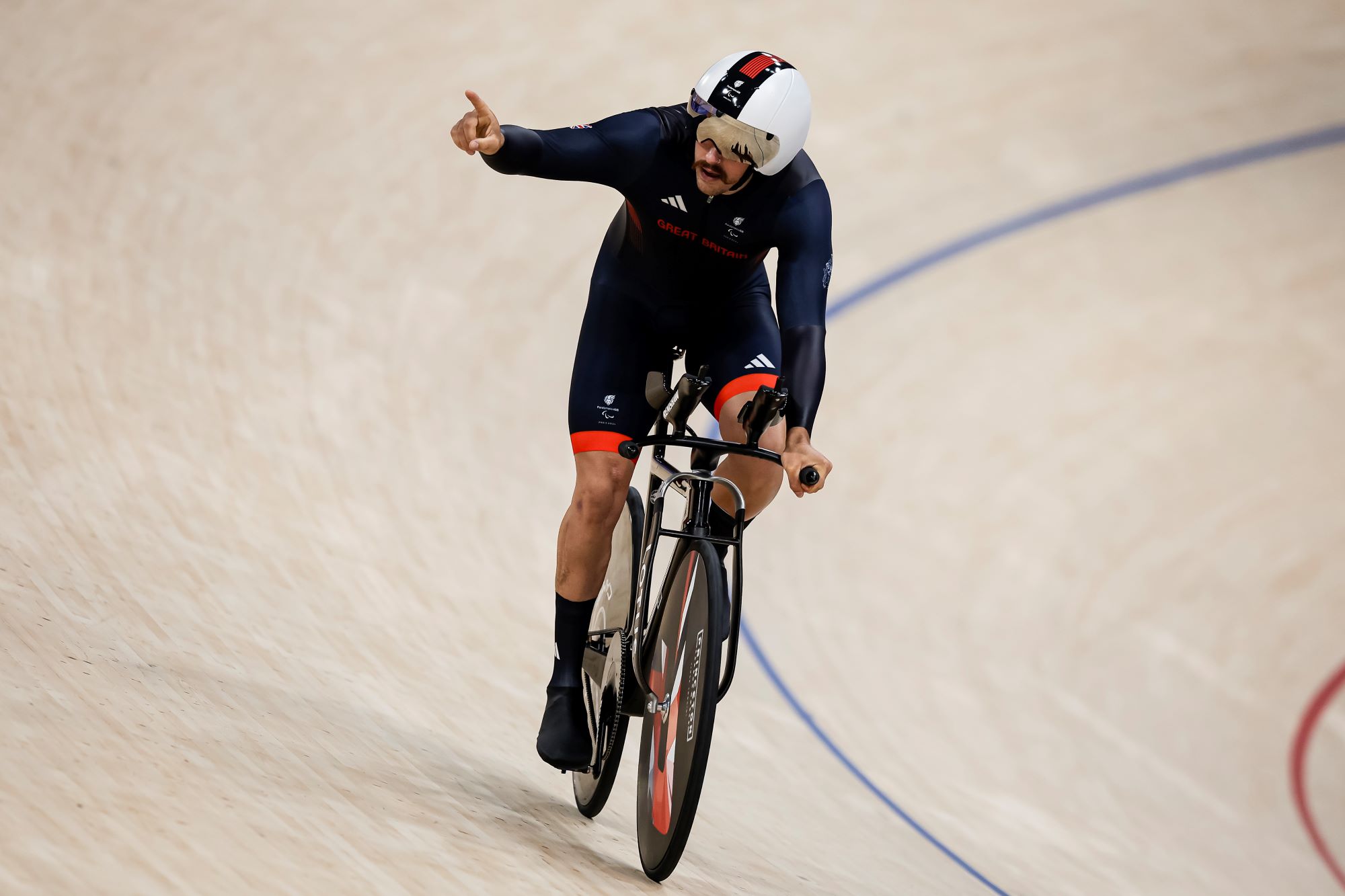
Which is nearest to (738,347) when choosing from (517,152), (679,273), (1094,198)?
(679,273)

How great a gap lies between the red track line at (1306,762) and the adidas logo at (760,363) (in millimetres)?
2493

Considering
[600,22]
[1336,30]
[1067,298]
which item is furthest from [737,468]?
[1336,30]

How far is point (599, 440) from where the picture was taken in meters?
2.25

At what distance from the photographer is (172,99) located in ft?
16.8

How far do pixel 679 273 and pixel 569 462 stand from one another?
2.10 metres

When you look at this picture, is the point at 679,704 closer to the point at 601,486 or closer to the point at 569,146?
the point at 601,486

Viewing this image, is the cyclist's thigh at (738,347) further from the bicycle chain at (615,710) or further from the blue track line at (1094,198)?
the blue track line at (1094,198)

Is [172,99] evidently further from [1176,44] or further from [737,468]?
[1176,44]

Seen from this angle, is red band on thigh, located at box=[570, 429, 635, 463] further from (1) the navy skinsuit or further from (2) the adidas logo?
(2) the adidas logo

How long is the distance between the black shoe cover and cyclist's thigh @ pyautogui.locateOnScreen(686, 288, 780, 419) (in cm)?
57

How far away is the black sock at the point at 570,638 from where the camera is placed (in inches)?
92.8

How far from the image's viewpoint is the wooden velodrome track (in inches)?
91.9

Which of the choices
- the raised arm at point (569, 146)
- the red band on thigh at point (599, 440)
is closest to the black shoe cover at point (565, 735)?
the red band on thigh at point (599, 440)

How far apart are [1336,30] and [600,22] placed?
347 centimetres
